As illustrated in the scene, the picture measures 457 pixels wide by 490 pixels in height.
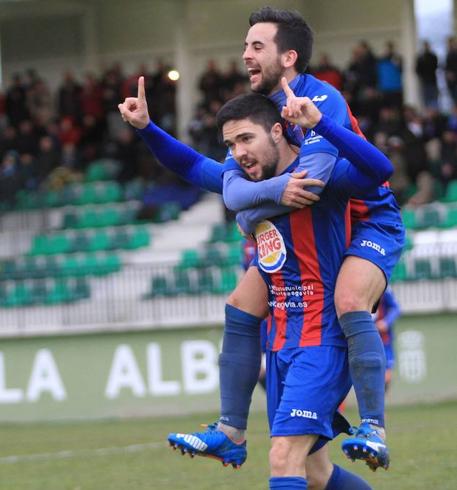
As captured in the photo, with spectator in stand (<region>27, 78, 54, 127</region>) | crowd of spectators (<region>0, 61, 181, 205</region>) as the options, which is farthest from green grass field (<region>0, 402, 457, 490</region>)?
spectator in stand (<region>27, 78, 54, 127</region>)

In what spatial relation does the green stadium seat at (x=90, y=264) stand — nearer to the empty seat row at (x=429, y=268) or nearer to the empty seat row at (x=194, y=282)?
the empty seat row at (x=194, y=282)

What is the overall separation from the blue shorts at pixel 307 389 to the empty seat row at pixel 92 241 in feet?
50.9

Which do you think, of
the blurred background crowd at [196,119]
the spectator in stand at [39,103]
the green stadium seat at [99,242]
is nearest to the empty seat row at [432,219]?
the blurred background crowd at [196,119]

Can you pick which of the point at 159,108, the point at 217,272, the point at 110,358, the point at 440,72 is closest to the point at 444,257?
the point at 217,272

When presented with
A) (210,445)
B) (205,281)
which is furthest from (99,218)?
(210,445)

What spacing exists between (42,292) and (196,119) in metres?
6.63

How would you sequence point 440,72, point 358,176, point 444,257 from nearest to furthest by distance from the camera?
point 358,176
point 444,257
point 440,72

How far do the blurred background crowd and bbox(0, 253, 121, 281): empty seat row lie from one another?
2355 millimetres

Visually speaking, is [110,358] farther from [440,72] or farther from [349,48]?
[349,48]

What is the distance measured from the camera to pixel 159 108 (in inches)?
942

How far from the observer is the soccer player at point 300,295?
5727 millimetres

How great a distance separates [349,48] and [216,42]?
2.77 meters

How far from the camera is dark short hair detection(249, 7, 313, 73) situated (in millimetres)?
6008

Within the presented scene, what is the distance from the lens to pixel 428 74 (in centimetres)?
2270
